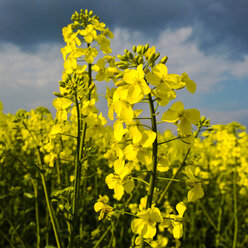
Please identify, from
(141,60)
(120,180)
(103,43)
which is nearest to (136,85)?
(141,60)

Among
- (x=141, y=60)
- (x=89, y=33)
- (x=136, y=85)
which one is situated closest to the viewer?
(x=136, y=85)

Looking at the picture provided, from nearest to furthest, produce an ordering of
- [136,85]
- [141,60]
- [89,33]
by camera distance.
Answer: [136,85] < [141,60] < [89,33]

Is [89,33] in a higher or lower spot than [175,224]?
higher

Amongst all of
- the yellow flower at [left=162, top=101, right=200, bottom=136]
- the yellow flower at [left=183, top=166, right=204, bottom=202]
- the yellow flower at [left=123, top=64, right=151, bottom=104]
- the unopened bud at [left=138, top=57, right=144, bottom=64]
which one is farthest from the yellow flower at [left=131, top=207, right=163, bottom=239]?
the unopened bud at [left=138, top=57, right=144, bottom=64]

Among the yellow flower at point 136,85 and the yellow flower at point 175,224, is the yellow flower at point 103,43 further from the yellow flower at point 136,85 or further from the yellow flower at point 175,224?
→ the yellow flower at point 175,224

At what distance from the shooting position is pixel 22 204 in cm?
517

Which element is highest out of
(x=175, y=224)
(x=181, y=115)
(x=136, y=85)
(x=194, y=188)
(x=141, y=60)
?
(x=141, y=60)

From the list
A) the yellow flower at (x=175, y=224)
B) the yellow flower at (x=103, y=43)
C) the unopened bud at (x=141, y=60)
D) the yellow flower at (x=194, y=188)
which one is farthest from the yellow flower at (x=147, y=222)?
the yellow flower at (x=103, y=43)

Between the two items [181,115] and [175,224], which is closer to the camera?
[181,115]

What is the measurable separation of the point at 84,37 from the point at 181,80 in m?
1.58

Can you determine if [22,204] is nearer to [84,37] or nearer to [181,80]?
[84,37]

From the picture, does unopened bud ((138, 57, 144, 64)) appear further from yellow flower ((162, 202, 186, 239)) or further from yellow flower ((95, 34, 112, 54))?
yellow flower ((95, 34, 112, 54))

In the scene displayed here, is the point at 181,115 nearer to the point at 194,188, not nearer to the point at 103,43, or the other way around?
the point at 194,188

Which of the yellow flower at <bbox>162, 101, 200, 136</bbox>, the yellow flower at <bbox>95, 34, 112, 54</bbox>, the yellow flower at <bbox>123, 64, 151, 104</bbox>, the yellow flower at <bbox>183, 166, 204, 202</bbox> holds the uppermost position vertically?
the yellow flower at <bbox>95, 34, 112, 54</bbox>
